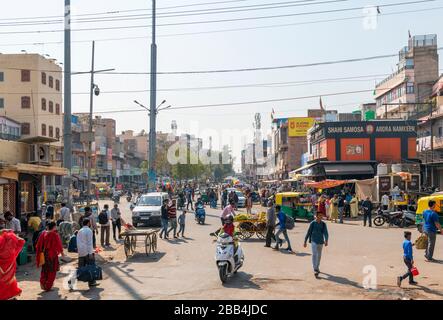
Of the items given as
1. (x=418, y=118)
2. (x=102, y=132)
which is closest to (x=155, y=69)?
(x=418, y=118)

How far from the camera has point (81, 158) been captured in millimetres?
70875

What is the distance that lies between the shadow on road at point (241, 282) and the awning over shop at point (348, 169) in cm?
3162

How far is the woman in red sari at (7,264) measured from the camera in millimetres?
9211

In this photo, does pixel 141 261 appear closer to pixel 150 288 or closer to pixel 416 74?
pixel 150 288

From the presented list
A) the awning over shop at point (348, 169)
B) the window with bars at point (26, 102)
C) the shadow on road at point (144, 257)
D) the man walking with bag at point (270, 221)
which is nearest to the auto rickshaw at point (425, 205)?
the man walking with bag at point (270, 221)

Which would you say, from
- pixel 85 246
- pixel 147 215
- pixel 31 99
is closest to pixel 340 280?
pixel 85 246

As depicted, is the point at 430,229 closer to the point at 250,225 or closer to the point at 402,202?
the point at 250,225

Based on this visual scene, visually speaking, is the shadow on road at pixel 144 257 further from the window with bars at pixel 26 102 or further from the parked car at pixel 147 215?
the window with bars at pixel 26 102

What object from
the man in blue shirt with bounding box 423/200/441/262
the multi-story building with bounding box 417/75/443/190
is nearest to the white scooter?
the man in blue shirt with bounding box 423/200/441/262

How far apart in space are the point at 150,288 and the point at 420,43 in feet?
185

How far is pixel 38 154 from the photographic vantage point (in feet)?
70.6

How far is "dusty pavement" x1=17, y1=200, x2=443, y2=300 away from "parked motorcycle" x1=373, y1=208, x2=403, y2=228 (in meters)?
6.69

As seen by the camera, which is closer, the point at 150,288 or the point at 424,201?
the point at 150,288

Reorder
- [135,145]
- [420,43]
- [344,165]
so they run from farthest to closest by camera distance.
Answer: [135,145] → [420,43] → [344,165]
